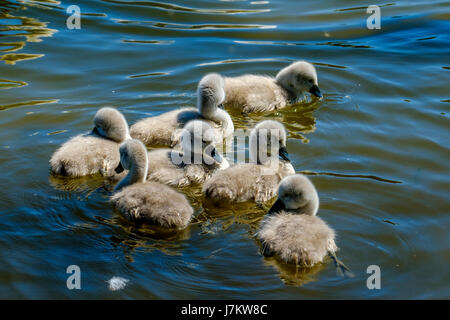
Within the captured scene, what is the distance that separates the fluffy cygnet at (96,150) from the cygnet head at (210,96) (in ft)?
3.18

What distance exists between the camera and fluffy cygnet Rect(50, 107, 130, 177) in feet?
20.1

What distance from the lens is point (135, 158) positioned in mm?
5691

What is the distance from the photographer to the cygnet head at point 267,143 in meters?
6.21

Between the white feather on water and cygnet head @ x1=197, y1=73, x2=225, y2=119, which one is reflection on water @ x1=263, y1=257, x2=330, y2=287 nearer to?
the white feather on water

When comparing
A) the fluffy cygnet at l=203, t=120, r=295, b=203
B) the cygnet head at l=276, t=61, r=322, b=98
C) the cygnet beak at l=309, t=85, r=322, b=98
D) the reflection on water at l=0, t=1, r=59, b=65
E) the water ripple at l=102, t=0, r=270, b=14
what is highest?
the water ripple at l=102, t=0, r=270, b=14

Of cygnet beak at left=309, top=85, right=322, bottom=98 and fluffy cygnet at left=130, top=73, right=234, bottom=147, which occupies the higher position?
cygnet beak at left=309, top=85, right=322, bottom=98

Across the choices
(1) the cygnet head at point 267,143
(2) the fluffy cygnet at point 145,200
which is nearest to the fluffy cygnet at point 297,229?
(2) the fluffy cygnet at point 145,200

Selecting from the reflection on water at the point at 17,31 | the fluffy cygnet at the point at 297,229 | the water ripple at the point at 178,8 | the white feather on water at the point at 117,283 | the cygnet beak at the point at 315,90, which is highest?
the water ripple at the point at 178,8

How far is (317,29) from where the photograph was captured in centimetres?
1065

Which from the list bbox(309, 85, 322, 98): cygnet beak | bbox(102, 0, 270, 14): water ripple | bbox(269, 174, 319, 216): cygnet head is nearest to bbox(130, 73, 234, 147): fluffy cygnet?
bbox(309, 85, 322, 98): cygnet beak

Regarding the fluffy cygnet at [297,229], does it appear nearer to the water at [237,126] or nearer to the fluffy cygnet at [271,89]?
the water at [237,126]

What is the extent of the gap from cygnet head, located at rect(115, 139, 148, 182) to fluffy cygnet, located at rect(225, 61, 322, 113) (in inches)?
97.4
